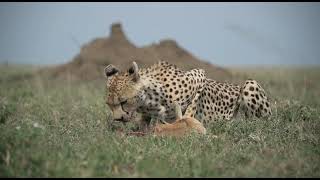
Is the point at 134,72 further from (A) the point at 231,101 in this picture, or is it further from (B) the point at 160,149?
(A) the point at 231,101

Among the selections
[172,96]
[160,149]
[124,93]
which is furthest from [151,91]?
[160,149]

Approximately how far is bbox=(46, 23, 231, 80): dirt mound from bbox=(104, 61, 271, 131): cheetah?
6.20 metres

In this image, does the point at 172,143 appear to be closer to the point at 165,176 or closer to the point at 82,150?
the point at 82,150

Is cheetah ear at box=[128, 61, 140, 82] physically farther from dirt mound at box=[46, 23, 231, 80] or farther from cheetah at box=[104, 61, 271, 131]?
dirt mound at box=[46, 23, 231, 80]

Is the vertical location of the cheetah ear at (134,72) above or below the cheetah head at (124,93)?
above

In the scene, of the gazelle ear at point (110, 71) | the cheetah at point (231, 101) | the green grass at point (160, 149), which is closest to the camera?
the green grass at point (160, 149)

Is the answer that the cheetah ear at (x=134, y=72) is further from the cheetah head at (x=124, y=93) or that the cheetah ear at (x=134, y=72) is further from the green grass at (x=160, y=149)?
the green grass at (x=160, y=149)

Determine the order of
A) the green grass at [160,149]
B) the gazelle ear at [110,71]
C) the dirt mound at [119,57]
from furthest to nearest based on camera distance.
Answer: the dirt mound at [119,57]
the gazelle ear at [110,71]
the green grass at [160,149]

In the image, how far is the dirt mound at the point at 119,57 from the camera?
15492mm

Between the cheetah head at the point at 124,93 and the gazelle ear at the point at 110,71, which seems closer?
the cheetah head at the point at 124,93


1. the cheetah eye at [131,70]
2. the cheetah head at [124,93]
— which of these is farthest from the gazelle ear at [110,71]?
the cheetah eye at [131,70]

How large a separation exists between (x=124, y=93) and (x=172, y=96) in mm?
836

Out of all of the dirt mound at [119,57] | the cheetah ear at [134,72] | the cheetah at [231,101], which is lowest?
the cheetah at [231,101]

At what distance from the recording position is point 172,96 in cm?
761
